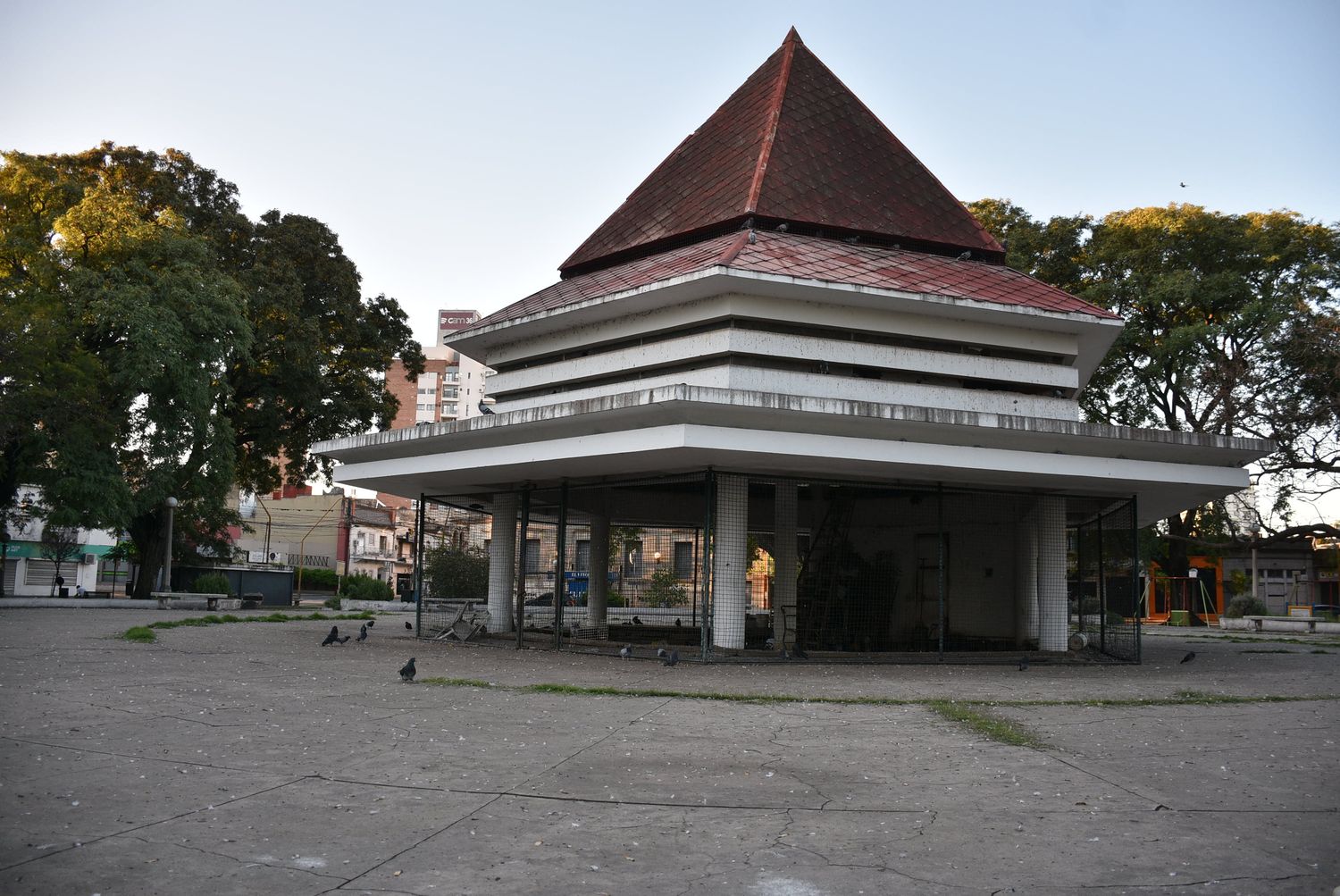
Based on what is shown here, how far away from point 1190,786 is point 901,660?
10812mm

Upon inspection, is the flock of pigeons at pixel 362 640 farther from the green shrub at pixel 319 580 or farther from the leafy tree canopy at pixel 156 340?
the green shrub at pixel 319 580

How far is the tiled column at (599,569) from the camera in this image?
76.8 ft

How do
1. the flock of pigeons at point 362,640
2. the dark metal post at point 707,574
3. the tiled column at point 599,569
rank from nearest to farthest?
the flock of pigeons at point 362,640, the dark metal post at point 707,574, the tiled column at point 599,569

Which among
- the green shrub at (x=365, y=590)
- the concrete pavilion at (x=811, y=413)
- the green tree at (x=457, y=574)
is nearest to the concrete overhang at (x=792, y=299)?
the concrete pavilion at (x=811, y=413)

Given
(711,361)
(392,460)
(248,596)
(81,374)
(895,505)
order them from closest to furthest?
(711,361) → (392,460) → (895,505) → (81,374) → (248,596)

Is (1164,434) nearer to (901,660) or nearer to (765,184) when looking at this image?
(901,660)

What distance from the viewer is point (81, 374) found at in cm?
2750

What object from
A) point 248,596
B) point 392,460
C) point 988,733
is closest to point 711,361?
point 392,460

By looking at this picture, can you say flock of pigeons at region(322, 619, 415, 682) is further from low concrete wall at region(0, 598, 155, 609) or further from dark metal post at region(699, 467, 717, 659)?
low concrete wall at region(0, 598, 155, 609)

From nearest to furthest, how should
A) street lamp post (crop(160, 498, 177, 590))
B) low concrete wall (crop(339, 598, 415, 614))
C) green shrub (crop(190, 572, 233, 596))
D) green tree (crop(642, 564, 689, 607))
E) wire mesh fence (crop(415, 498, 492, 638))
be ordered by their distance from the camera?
wire mesh fence (crop(415, 498, 492, 638))
green tree (crop(642, 564, 689, 607))
street lamp post (crop(160, 498, 177, 590))
green shrub (crop(190, 572, 233, 596))
low concrete wall (crop(339, 598, 415, 614))

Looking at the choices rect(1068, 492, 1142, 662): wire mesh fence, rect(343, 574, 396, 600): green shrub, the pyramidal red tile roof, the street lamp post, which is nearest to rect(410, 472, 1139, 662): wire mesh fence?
rect(1068, 492, 1142, 662): wire mesh fence

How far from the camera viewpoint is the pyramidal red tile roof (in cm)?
2170

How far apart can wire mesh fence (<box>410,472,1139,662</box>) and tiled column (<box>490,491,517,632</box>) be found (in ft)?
0.14

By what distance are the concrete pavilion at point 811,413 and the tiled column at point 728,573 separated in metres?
0.04
